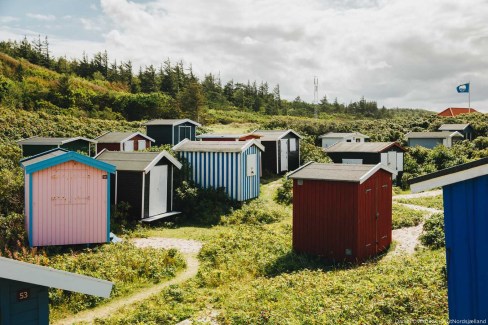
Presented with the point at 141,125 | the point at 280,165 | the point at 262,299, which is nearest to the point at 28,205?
the point at 262,299

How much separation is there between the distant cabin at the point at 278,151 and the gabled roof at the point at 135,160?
1021 centimetres

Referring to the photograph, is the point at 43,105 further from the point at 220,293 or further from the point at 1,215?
the point at 220,293

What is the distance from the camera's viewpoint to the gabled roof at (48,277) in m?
4.60

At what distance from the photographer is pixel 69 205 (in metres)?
14.8

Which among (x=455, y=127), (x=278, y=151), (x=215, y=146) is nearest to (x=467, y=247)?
(x=215, y=146)

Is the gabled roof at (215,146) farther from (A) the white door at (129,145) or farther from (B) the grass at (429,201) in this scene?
(A) the white door at (129,145)

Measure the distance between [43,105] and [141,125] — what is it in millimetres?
9819

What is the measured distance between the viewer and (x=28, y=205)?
14.3m

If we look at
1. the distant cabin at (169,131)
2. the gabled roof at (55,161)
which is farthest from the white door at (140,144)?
the gabled roof at (55,161)

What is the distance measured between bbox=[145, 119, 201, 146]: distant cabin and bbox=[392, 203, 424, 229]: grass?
771 inches

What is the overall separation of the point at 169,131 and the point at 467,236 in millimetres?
30205

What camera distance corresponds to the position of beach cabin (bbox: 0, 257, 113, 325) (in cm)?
468

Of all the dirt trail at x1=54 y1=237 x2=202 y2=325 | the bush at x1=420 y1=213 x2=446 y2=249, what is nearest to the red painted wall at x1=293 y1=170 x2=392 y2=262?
the bush at x1=420 y1=213 x2=446 y2=249

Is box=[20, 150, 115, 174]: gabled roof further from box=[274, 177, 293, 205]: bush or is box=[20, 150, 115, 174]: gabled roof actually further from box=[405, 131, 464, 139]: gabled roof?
box=[405, 131, 464, 139]: gabled roof
